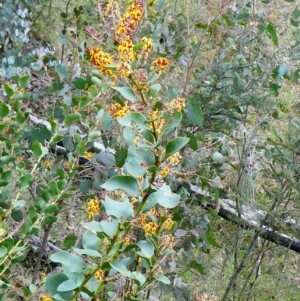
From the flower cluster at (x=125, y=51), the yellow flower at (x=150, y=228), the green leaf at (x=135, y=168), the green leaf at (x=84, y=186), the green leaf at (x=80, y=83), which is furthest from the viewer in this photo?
the green leaf at (x=84, y=186)

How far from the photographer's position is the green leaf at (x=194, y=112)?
6.76ft

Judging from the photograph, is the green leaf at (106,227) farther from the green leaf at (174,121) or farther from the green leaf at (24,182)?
the green leaf at (24,182)

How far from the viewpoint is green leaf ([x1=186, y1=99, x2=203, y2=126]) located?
2060mm

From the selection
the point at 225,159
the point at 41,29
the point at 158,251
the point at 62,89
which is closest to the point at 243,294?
the point at 225,159

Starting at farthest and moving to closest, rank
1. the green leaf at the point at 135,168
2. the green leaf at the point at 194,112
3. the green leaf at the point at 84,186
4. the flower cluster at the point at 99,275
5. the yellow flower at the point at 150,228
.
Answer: the green leaf at the point at 84,186
the green leaf at the point at 194,112
the yellow flower at the point at 150,228
the flower cluster at the point at 99,275
the green leaf at the point at 135,168

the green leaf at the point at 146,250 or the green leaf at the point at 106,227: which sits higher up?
the green leaf at the point at 106,227

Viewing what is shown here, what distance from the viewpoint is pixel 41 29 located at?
540 cm

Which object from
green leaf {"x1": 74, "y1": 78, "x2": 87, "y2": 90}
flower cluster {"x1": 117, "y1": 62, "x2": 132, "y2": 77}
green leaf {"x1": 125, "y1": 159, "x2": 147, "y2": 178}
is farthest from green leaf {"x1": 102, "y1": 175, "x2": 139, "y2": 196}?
green leaf {"x1": 74, "y1": 78, "x2": 87, "y2": 90}

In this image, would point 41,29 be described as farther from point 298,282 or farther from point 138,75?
point 138,75

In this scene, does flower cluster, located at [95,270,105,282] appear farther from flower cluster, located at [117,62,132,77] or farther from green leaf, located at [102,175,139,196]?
flower cluster, located at [117,62,132,77]

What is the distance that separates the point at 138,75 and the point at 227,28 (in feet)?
4.51

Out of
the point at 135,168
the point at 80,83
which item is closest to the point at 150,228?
the point at 135,168

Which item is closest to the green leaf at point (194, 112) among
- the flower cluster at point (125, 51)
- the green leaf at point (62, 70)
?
the green leaf at point (62, 70)

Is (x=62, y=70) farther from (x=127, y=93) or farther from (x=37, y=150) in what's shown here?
(x=127, y=93)
